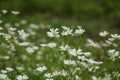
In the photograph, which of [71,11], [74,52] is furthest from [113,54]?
[71,11]

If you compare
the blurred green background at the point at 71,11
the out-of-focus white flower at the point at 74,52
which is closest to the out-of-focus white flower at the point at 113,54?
the out-of-focus white flower at the point at 74,52

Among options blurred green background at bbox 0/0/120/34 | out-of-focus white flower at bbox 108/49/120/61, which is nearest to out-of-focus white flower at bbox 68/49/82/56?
out-of-focus white flower at bbox 108/49/120/61

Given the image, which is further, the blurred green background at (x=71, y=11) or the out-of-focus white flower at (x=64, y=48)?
the blurred green background at (x=71, y=11)

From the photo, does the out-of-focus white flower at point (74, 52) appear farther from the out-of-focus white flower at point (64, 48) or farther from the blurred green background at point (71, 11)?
the blurred green background at point (71, 11)

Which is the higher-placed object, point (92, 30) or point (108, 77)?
point (92, 30)

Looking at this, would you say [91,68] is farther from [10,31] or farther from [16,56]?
[16,56]

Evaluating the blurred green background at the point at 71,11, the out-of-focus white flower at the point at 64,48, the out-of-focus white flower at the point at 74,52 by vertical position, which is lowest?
the out-of-focus white flower at the point at 74,52

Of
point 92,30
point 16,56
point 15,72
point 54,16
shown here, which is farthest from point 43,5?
point 15,72

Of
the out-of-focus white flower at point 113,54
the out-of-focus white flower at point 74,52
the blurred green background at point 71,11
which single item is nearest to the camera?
the out-of-focus white flower at point 74,52
